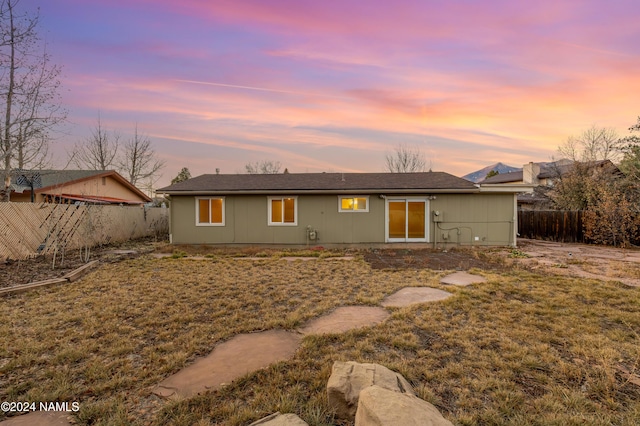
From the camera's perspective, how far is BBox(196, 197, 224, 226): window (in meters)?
→ 11.1

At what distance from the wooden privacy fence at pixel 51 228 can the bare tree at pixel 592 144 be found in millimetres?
27463

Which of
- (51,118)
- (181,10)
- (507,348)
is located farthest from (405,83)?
(51,118)

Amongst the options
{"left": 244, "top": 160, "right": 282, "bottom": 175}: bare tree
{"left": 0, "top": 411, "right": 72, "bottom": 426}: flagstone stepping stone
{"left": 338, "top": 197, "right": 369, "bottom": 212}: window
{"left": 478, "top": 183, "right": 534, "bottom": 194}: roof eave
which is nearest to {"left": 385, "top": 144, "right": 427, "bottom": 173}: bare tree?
{"left": 244, "top": 160, "right": 282, "bottom": 175}: bare tree

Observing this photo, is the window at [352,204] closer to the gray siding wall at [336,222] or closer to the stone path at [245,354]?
the gray siding wall at [336,222]

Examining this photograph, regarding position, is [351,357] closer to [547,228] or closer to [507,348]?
[507,348]

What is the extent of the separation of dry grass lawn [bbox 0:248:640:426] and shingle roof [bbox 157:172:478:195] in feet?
17.5

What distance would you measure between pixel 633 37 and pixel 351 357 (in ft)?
43.6

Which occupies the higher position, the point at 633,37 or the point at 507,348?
the point at 633,37

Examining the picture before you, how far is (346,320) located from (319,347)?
867 millimetres

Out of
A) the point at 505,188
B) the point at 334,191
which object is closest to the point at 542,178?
the point at 505,188

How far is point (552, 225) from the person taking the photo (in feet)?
44.1

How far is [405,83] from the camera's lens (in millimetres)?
11688

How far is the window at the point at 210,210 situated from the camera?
11133mm

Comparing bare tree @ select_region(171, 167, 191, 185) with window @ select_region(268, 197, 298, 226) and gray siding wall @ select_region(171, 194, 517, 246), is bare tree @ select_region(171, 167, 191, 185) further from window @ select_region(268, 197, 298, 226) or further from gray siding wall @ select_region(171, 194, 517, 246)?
window @ select_region(268, 197, 298, 226)
